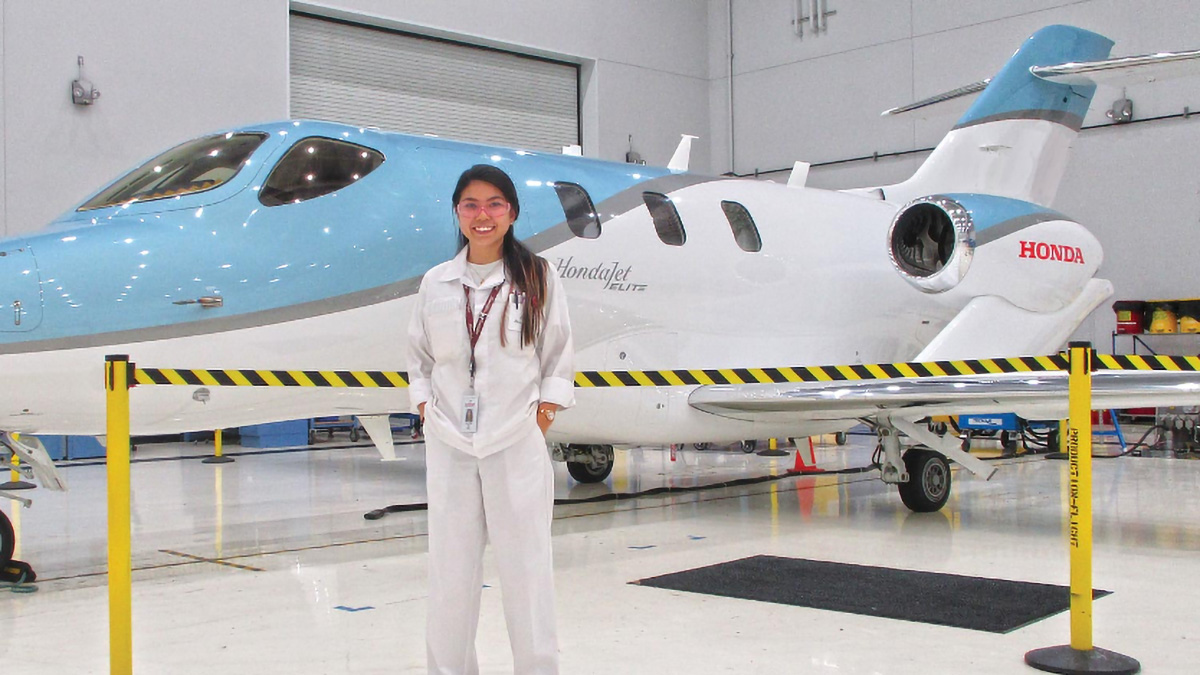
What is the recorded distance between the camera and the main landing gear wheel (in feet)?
35.1

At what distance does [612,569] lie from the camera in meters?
6.18

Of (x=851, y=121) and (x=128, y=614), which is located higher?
(x=851, y=121)

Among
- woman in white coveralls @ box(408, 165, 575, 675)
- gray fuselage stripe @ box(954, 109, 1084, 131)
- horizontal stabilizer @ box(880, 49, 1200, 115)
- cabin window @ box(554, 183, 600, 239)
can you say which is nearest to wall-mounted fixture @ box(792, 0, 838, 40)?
gray fuselage stripe @ box(954, 109, 1084, 131)

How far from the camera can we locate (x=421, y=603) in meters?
5.32

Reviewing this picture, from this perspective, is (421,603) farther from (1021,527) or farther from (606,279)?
(1021,527)

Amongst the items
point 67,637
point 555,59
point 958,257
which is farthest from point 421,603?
point 555,59

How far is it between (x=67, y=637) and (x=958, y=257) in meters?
7.02

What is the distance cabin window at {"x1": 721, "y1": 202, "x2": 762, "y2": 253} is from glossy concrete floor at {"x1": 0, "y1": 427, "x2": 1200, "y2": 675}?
2067 mm

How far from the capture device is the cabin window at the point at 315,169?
20.5 feet

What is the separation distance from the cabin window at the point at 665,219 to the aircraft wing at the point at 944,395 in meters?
1.10

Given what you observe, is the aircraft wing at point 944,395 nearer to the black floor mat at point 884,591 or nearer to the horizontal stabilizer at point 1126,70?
the black floor mat at point 884,591

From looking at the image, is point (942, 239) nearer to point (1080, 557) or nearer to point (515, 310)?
point (1080, 557)

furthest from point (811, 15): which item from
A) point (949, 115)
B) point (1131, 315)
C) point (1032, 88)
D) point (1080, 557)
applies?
point (1080, 557)

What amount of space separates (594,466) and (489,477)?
7.48 m
